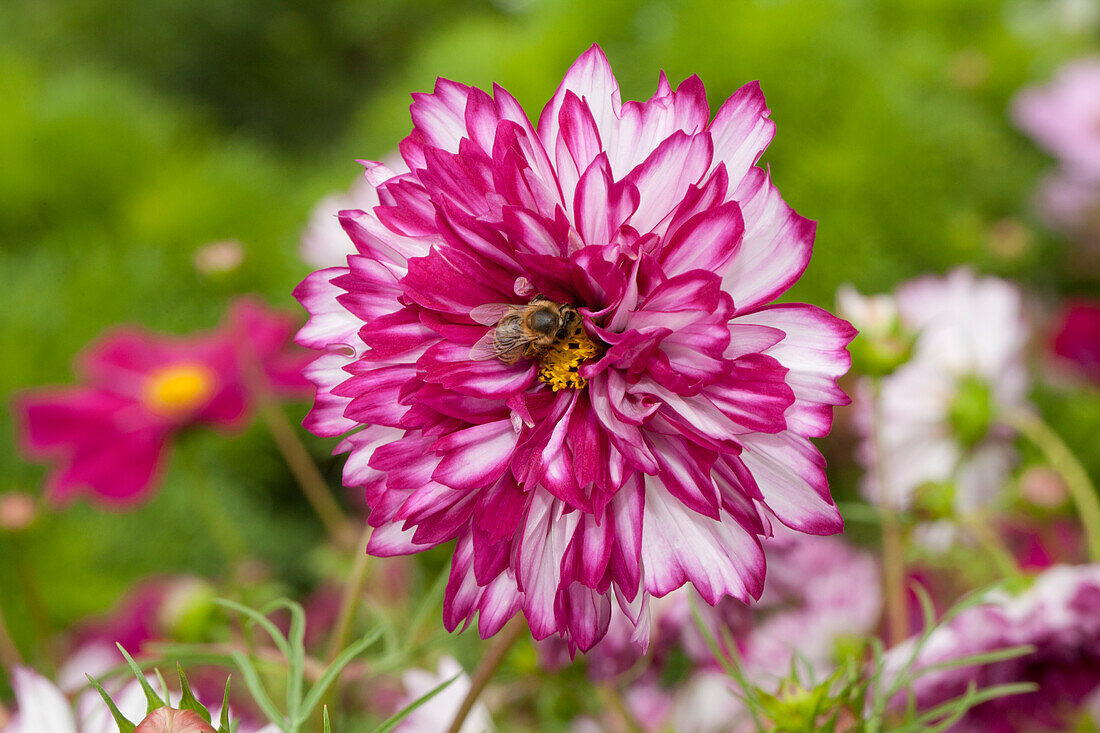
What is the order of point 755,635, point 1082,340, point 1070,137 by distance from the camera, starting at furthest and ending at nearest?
point 1070,137 → point 1082,340 → point 755,635

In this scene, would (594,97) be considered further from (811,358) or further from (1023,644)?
(1023,644)

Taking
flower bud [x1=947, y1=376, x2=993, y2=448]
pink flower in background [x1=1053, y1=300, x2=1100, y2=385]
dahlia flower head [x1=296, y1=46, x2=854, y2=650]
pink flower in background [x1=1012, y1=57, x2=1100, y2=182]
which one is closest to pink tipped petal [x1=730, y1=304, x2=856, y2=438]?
dahlia flower head [x1=296, y1=46, x2=854, y2=650]

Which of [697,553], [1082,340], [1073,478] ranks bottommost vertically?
[1082,340]

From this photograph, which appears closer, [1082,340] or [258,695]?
[258,695]

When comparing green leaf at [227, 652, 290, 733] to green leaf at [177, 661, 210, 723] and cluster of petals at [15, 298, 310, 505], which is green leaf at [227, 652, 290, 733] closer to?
green leaf at [177, 661, 210, 723]

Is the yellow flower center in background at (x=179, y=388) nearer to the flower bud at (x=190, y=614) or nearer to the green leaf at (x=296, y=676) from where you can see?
the flower bud at (x=190, y=614)

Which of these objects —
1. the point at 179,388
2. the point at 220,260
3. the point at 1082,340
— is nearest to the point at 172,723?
the point at 220,260

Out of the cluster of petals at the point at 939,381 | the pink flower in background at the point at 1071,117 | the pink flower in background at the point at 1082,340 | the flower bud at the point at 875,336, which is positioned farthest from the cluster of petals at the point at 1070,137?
the flower bud at the point at 875,336
